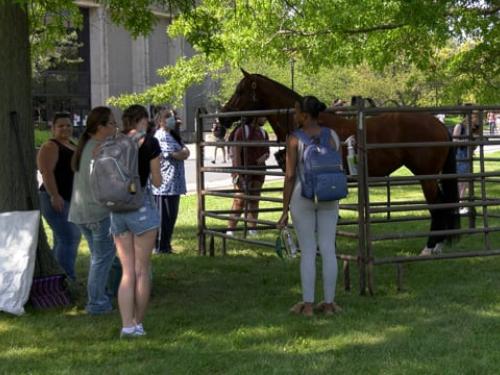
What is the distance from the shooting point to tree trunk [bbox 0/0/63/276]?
7.40m

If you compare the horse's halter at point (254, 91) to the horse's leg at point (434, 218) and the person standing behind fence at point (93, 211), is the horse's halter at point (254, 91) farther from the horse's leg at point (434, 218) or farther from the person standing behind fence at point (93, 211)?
the person standing behind fence at point (93, 211)

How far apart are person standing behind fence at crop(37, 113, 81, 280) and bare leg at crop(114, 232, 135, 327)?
1.89 meters

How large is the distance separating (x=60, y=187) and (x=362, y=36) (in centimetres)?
900

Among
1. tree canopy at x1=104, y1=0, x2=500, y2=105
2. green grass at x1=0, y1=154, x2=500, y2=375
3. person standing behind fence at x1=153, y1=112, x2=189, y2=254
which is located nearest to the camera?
green grass at x1=0, y1=154, x2=500, y2=375

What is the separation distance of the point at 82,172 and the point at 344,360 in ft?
8.80

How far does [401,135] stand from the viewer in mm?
9938

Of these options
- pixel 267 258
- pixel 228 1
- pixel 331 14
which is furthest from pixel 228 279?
pixel 228 1

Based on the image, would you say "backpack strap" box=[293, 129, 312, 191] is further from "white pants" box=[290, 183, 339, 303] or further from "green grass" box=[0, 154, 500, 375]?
"green grass" box=[0, 154, 500, 375]

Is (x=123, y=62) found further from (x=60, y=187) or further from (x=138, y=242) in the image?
(x=138, y=242)

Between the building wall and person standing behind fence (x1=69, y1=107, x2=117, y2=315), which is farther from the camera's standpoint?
the building wall

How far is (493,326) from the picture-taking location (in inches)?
251

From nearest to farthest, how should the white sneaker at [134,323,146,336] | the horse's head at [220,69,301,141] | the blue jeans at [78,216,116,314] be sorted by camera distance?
1. the white sneaker at [134,323,146,336]
2. the blue jeans at [78,216,116,314]
3. the horse's head at [220,69,301,141]

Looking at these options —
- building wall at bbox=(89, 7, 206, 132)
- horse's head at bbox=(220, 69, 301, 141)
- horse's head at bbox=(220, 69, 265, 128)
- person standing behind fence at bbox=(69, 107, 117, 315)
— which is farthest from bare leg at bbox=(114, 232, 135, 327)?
building wall at bbox=(89, 7, 206, 132)

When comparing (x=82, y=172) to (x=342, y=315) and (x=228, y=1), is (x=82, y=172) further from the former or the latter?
(x=228, y=1)
